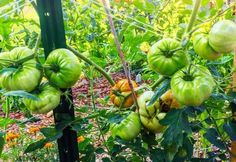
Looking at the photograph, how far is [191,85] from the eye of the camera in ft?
2.27

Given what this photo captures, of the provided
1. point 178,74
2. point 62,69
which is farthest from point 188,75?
point 62,69

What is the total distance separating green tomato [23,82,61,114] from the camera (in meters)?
0.75

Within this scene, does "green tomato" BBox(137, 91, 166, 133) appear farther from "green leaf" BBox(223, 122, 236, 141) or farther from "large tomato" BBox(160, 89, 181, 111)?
"green leaf" BBox(223, 122, 236, 141)

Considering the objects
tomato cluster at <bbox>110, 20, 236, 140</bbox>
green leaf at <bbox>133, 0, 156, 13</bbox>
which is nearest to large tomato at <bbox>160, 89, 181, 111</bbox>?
tomato cluster at <bbox>110, 20, 236, 140</bbox>

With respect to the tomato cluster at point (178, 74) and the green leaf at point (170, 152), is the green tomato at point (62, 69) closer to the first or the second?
the tomato cluster at point (178, 74)

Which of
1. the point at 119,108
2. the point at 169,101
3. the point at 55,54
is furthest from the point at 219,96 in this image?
the point at 55,54

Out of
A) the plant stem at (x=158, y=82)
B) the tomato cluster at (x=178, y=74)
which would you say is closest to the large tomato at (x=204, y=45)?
the tomato cluster at (x=178, y=74)

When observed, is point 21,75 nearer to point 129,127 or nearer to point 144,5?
point 129,127

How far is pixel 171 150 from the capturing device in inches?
33.6

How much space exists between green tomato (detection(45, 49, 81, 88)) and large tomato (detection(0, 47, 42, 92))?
27mm

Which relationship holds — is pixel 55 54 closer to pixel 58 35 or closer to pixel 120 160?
pixel 58 35

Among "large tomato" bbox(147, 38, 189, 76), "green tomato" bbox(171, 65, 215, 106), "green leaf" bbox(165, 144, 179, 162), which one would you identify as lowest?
"green leaf" bbox(165, 144, 179, 162)

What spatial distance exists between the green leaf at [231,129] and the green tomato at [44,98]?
0.36 m

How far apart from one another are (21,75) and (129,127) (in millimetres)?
238
